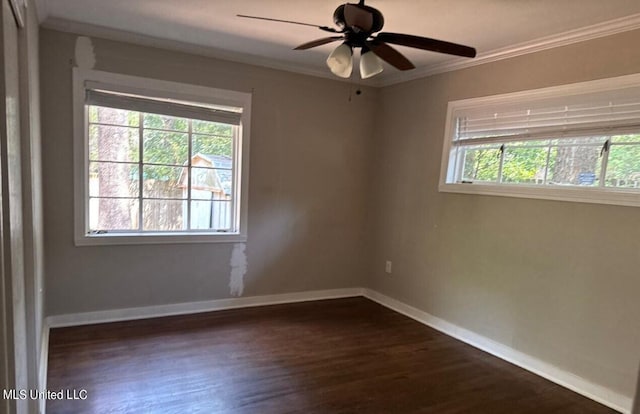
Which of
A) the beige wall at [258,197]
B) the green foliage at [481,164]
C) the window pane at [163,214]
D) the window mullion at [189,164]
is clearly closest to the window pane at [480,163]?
the green foliage at [481,164]

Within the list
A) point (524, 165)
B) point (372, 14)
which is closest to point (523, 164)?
point (524, 165)

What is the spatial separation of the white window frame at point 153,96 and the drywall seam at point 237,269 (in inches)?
4.1

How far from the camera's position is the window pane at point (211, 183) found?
3695 mm

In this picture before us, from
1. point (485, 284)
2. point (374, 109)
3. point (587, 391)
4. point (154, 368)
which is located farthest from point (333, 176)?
point (587, 391)

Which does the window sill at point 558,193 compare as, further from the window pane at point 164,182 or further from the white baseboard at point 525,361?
the window pane at point 164,182

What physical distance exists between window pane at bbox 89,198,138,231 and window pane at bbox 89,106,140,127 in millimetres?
655

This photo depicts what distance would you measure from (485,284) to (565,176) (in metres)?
1.05

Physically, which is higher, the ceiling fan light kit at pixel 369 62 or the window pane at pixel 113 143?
the ceiling fan light kit at pixel 369 62

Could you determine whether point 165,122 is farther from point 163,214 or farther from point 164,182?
point 163,214

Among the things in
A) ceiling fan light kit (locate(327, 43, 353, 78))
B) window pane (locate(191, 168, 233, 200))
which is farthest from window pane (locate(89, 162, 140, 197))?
ceiling fan light kit (locate(327, 43, 353, 78))

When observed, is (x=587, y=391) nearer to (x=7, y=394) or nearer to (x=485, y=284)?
(x=485, y=284)

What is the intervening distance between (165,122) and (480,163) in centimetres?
281

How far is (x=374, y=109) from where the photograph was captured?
14.5 feet

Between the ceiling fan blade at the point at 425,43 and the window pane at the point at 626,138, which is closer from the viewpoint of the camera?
the ceiling fan blade at the point at 425,43
